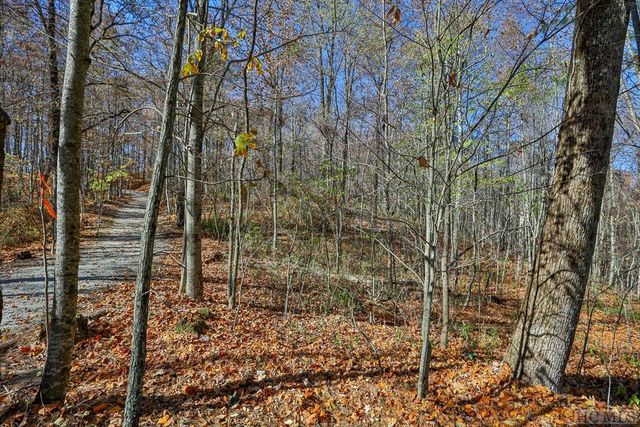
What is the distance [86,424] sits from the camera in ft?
8.29

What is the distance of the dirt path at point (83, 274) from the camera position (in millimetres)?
4961

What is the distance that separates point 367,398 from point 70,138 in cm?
348

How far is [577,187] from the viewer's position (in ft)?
9.55

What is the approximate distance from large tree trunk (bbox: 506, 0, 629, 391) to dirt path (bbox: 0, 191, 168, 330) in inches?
258

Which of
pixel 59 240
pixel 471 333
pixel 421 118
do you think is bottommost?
pixel 471 333

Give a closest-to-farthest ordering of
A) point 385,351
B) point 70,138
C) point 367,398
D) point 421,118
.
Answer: point 70,138, point 367,398, point 385,351, point 421,118

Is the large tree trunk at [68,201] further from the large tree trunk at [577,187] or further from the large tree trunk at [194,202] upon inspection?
the large tree trunk at [577,187]

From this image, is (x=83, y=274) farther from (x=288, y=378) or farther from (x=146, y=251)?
(x=146, y=251)

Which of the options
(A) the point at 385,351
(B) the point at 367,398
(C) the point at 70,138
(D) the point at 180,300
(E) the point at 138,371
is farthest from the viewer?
(D) the point at 180,300

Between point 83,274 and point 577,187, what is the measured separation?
901 centimetres

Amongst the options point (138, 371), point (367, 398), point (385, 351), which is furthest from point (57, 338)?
point (385, 351)

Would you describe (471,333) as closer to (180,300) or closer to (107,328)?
(180,300)

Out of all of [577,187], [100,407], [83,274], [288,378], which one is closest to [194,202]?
[100,407]

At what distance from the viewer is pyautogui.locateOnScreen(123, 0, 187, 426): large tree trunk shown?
6.98 feet
